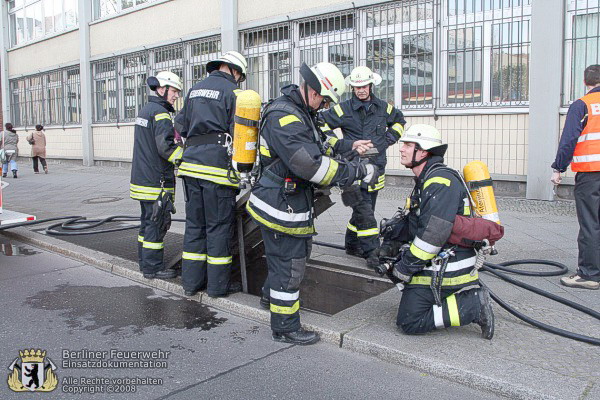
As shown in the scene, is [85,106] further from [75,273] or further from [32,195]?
[75,273]

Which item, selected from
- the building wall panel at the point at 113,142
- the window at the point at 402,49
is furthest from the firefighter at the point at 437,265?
the building wall panel at the point at 113,142

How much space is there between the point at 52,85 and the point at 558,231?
20137 mm

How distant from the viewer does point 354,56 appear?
11594mm

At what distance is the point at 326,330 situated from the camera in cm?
394

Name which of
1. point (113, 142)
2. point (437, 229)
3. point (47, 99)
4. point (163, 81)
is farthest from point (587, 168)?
point (47, 99)

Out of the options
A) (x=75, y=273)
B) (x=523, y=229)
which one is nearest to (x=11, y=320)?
(x=75, y=273)

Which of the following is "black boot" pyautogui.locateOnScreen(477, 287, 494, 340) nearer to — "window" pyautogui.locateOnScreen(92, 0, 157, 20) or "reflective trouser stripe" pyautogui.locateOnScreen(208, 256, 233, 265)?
"reflective trouser stripe" pyautogui.locateOnScreen(208, 256, 233, 265)

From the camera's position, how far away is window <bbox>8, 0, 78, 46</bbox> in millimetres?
20609

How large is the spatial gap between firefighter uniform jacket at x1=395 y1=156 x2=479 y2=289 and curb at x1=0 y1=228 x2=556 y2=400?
21.7 inches

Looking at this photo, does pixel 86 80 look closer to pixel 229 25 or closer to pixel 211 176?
pixel 229 25

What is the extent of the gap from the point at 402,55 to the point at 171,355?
8708 millimetres

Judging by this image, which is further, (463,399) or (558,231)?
(558,231)

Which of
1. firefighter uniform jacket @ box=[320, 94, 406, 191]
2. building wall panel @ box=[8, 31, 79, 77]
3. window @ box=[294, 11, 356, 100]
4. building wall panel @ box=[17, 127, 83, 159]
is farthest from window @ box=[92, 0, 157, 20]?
firefighter uniform jacket @ box=[320, 94, 406, 191]

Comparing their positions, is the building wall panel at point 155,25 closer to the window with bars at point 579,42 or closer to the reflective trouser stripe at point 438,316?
the window with bars at point 579,42
